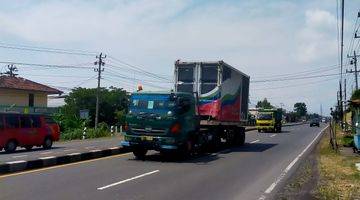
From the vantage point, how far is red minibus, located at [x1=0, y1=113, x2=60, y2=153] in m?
26.0

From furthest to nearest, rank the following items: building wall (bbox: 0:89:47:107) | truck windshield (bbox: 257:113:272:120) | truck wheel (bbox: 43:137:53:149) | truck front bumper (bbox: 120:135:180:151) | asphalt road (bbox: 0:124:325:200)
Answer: building wall (bbox: 0:89:47:107)
truck windshield (bbox: 257:113:272:120)
truck wheel (bbox: 43:137:53:149)
truck front bumper (bbox: 120:135:180:151)
asphalt road (bbox: 0:124:325:200)

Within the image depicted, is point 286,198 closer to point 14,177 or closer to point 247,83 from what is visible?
point 14,177

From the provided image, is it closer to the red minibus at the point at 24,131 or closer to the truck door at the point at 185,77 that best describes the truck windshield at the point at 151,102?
the truck door at the point at 185,77

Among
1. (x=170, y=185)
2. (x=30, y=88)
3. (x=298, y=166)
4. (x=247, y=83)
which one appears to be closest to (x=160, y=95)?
(x=298, y=166)

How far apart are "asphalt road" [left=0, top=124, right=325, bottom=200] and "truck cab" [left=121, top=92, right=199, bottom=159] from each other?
0.67 metres

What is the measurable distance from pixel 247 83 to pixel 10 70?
7406cm

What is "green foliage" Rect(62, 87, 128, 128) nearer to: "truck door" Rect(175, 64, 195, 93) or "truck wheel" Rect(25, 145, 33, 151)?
"truck wheel" Rect(25, 145, 33, 151)

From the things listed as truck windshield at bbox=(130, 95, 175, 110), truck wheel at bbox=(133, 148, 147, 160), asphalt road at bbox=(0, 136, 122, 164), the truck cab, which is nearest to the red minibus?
asphalt road at bbox=(0, 136, 122, 164)

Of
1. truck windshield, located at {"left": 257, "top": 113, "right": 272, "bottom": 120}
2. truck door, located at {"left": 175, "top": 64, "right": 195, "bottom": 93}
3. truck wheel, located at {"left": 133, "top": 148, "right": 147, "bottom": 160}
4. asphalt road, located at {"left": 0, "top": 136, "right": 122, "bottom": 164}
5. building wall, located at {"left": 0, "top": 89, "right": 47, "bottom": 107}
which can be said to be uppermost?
building wall, located at {"left": 0, "top": 89, "right": 47, "bottom": 107}

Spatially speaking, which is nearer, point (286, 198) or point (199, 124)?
point (286, 198)

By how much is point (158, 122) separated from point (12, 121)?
1008cm

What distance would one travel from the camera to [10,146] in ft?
86.1

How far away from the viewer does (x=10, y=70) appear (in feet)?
318

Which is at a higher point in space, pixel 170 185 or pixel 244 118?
pixel 244 118
